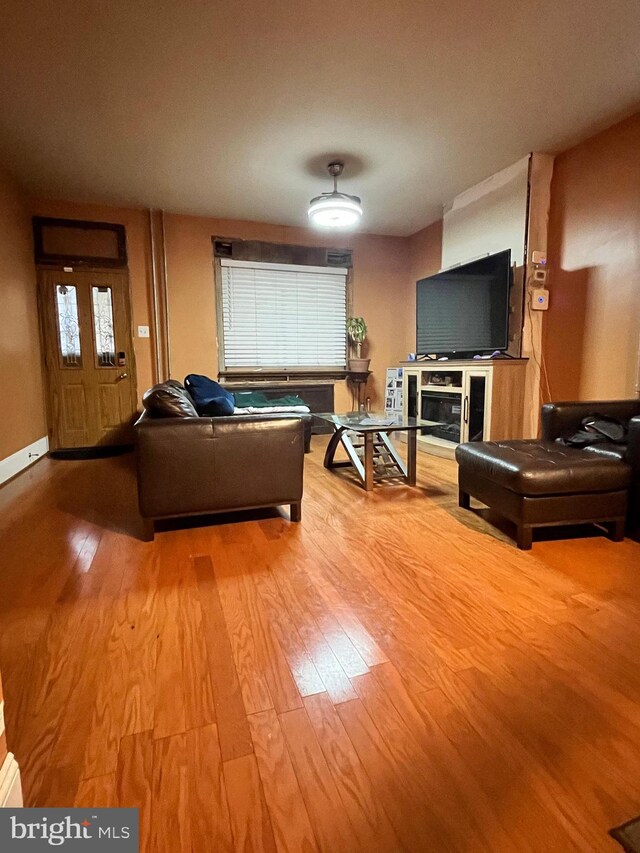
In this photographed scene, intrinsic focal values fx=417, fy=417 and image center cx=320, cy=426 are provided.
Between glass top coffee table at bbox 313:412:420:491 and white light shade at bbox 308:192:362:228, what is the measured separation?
1.79m

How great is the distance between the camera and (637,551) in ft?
6.60

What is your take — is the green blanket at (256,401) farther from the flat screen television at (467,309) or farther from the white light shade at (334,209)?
the white light shade at (334,209)

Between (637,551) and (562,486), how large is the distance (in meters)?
0.48

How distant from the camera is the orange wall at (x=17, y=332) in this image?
11.4 feet

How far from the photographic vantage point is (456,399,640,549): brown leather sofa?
6.60ft

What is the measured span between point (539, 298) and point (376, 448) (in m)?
1.93

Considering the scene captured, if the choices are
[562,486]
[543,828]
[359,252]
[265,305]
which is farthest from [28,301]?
[543,828]

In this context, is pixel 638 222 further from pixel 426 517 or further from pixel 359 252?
pixel 359 252

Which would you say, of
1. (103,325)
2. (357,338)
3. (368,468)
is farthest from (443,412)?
(103,325)

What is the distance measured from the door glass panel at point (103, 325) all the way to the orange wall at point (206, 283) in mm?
252

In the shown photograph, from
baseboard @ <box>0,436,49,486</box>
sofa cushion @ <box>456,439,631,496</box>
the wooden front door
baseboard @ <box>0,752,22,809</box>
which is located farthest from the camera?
the wooden front door

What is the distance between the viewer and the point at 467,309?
4094 mm

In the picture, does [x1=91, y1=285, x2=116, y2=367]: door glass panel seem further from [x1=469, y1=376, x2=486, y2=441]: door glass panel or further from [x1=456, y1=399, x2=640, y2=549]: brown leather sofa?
[x1=456, y1=399, x2=640, y2=549]: brown leather sofa

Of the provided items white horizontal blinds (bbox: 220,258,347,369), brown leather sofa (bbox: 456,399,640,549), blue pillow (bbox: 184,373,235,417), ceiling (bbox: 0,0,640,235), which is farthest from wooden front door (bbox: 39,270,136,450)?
brown leather sofa (bbox: 456,399,640,549)
